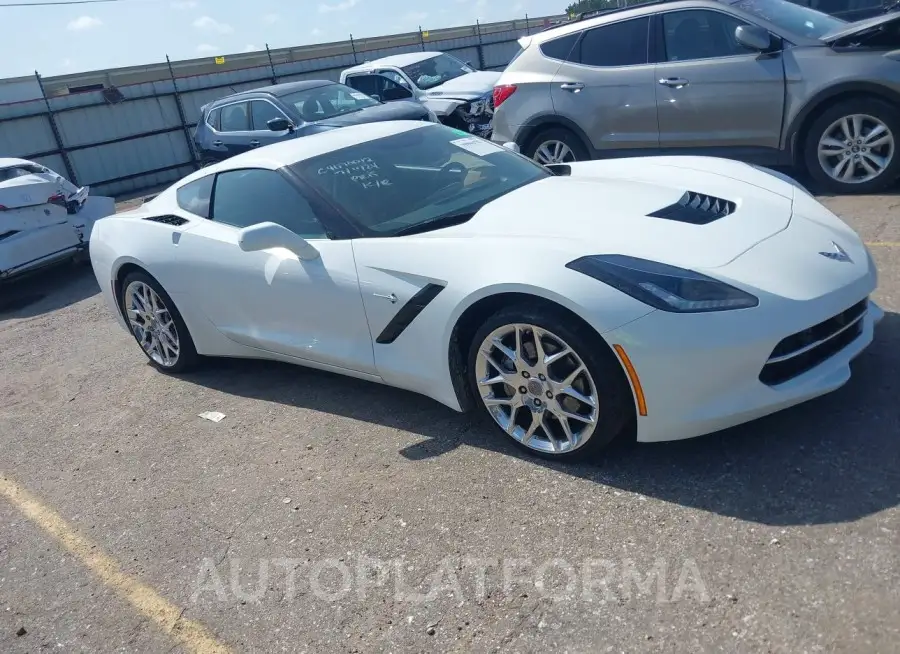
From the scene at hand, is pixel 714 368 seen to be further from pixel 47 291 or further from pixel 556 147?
pixel 47 291

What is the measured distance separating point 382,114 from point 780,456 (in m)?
8.84

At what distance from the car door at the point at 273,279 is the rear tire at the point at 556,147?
3915 millimetres

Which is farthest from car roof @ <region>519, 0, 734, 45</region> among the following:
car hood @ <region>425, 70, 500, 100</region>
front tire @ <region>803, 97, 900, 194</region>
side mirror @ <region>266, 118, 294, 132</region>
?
car hood @ <region>425, 70, 500, 100</region>

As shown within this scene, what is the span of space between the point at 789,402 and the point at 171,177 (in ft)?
53.3

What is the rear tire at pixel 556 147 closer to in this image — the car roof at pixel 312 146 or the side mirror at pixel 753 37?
the side mirror at pixel 753 37

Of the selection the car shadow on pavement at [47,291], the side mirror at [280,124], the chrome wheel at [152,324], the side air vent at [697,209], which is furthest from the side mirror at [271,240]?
the side mirror at [280,124]

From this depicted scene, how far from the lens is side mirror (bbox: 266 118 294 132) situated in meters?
10.7

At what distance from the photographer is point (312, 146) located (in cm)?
454

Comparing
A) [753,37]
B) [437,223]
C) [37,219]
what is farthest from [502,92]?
[37,219]

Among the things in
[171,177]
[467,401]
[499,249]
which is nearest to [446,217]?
[499,249]

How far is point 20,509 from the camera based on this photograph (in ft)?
13.0

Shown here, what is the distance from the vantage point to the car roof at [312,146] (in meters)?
4.45

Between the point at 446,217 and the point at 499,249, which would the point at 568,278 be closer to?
the point at 499,249

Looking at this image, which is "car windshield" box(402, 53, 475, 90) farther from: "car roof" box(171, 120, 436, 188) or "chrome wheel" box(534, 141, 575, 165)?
"car roof" box(171, 120, 436, 188)
